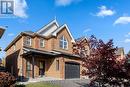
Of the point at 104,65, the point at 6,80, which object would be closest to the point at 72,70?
the point at 6,80

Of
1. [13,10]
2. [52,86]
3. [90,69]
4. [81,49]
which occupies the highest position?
[13,10]

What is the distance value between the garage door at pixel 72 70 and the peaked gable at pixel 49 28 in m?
6.49

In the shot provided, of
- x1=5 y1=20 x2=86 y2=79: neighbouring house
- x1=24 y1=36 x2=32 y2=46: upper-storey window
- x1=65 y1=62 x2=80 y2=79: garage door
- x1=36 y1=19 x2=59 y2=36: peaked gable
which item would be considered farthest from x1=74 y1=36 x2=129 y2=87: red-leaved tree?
x1=36 y1=19 x2=59 y2=36: peaked gable

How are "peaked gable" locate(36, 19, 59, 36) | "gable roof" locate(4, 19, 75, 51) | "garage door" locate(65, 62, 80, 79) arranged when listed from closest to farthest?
"garage door" locate(65, 62, 80, 79), "gable roof" locate(4, 19, 75, 51), "peaked gable" locate(36, 19, 59, 36)

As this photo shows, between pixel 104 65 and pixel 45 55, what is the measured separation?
1917 cm

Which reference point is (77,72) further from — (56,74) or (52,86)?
(52,86)

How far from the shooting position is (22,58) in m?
34.9

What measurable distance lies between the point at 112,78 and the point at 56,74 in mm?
19442

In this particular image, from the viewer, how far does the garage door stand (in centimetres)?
3601

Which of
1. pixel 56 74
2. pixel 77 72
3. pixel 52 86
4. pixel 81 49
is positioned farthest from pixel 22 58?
pixel 81 49

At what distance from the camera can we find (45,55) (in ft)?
116

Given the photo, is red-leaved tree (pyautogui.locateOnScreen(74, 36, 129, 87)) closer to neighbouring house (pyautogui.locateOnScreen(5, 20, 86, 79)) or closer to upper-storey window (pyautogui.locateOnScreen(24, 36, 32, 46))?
neighbouring house (pyautogui.locateOnScreen(5, 20, 86, 79))

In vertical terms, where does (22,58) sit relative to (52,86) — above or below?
above

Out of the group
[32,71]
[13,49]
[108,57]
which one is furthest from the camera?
[13,49]
